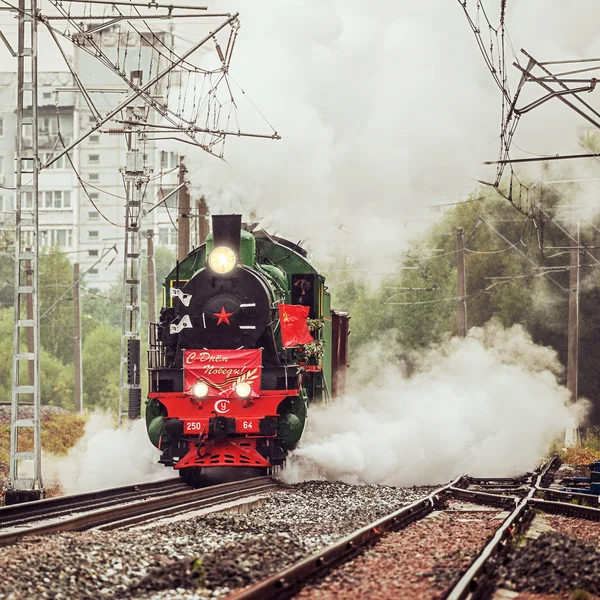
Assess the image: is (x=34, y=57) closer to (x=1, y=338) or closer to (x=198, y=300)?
(x=198, y=300)

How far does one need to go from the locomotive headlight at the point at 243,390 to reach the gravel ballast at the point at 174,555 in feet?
10.8

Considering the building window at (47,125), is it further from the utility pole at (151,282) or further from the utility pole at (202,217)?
the utility pole at (202,217)

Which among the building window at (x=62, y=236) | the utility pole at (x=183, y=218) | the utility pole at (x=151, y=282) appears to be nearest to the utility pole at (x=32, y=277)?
the utility pole at (x=183, y=218)

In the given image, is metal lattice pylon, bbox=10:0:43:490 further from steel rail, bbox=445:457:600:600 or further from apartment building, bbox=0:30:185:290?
apartment building, bbox=0:30:185:290

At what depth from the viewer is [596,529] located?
11469 mm

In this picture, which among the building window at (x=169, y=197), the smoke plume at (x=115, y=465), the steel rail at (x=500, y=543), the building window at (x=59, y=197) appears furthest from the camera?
the building window at (x=59, y=197)

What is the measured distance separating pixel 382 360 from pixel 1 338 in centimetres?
2116

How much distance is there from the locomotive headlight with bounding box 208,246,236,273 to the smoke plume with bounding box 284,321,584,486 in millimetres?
3442

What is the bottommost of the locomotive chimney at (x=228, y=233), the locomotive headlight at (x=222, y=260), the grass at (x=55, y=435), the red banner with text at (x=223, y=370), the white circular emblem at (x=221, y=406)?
the grass at (x=55, y=435)

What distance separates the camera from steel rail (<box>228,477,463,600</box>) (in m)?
6.97

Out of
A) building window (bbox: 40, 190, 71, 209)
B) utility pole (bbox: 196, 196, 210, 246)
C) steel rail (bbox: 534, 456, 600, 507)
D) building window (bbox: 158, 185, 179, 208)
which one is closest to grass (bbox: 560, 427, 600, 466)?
steel rail (bbox: 534, 456, 600, 507)

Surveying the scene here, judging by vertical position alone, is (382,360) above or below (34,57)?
below

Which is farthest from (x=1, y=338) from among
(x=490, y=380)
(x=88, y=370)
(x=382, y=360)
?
(x=490, y=380)

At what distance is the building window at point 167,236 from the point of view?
9531cm
